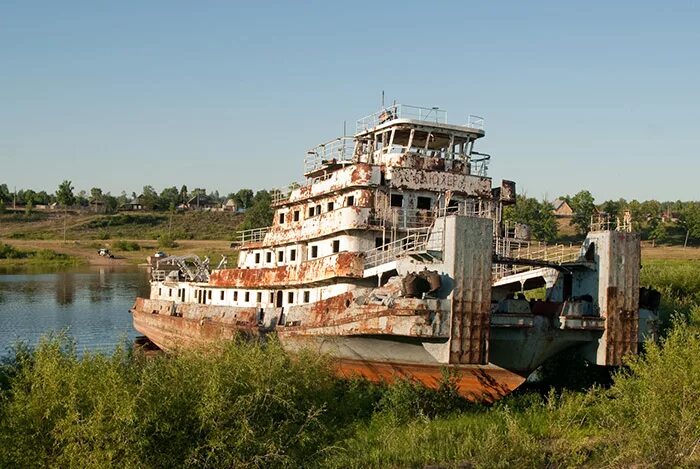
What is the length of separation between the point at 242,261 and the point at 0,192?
137256mm

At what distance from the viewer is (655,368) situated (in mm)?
16766

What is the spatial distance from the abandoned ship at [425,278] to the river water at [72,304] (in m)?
6.03

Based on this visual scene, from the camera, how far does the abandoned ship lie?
17.9 metres

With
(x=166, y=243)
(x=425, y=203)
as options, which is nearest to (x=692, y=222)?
(x=166, y=243)

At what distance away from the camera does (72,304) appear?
5322 centimetres

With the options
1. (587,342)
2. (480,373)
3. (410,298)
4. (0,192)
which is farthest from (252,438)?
(0,192)

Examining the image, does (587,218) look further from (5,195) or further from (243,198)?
(5,195)

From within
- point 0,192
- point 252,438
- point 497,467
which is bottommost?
point 497,467

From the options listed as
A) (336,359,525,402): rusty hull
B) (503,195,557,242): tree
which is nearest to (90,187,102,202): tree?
(503,195,557,242): tree

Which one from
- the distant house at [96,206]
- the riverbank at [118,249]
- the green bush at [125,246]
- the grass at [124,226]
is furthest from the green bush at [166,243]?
the distant house at [96,206]

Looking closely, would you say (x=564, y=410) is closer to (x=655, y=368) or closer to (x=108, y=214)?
(x=655, y=368)

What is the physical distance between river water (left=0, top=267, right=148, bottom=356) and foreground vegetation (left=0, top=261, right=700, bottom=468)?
2.61m

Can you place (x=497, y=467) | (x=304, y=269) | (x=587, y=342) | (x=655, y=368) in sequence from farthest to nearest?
(x=304, y=269), (x=587, y=342), (x=655, y=368), (x=497, y=467)

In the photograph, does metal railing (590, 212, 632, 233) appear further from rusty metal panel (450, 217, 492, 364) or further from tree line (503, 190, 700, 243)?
tree line (503, 190, 700, 243)
